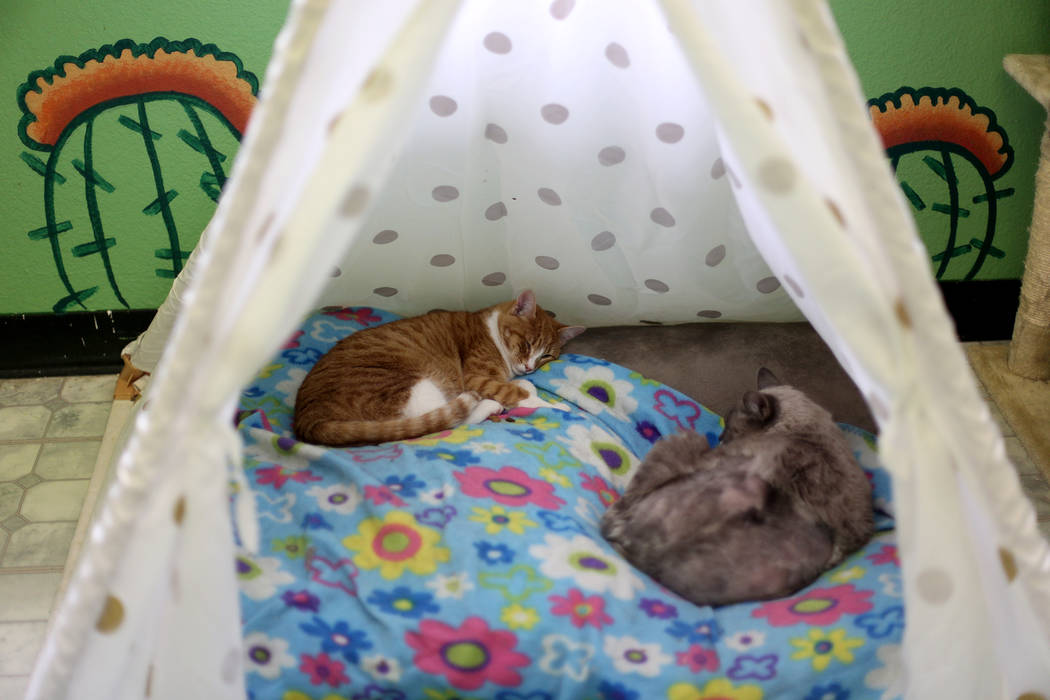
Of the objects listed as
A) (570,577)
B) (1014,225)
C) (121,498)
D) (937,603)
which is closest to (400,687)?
(570,577)

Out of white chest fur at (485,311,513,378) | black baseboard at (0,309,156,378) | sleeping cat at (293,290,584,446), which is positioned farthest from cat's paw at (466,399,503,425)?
black baseboard at (0,309,156,378)

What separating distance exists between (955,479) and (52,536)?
186cm

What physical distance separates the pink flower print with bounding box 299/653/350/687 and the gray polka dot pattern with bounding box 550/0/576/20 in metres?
1.22

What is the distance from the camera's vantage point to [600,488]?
1.94 m

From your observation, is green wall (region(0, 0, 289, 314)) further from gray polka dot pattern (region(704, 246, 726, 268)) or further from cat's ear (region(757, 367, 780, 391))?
cat's ear (region(757, 367, 780, 391))

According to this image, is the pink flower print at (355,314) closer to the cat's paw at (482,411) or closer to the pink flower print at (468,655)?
the cat's paw at (482,411)

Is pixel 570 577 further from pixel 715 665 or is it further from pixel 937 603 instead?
pixel 937 603

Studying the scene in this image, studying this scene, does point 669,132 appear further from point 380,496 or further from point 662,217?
point 380,496

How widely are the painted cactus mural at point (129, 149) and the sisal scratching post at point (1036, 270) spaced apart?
180cm

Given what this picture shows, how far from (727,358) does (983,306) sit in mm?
929

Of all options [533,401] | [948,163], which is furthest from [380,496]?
[948,163]

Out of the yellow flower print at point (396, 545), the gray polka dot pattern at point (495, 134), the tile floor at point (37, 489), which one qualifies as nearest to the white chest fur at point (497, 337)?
the gray polka dot pattern at point (495, 134)

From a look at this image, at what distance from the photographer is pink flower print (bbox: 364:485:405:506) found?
1.74m

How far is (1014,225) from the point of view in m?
2.63
